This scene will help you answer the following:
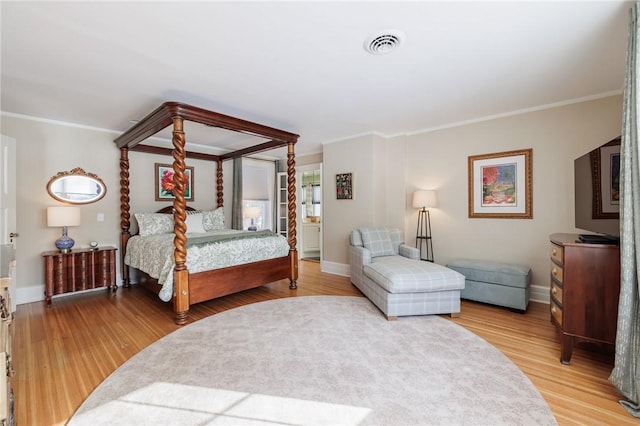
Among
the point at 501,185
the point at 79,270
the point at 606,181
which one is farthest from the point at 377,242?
the point at 79,270

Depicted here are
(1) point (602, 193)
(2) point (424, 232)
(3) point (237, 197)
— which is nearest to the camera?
(1) point (602, 193)

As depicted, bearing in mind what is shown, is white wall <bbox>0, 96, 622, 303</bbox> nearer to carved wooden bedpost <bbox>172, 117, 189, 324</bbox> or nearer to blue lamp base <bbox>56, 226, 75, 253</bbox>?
blue lamp base <bbox>56, 226, 75, 253</bbox>

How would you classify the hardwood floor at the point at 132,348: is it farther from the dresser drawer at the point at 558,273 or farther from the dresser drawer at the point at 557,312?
the dresser drawer at the point at 558,273

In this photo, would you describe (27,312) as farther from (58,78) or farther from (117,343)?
(58,78)

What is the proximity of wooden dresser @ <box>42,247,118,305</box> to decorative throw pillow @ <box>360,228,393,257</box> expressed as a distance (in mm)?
3534

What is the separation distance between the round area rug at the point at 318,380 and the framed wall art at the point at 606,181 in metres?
1.39

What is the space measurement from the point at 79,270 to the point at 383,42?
4461 mm

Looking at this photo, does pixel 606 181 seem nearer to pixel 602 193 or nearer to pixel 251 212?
pixel 602 193

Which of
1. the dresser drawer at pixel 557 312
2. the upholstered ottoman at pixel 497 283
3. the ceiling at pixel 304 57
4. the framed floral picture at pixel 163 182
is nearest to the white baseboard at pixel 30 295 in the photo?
the framed floral picture at pixel 163 182

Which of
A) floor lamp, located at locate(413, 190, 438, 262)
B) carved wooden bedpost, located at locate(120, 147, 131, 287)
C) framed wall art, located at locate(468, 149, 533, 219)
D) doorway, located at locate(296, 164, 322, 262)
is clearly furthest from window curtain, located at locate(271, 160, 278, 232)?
framed wall art, located at locate(468, 149, 533, 219)

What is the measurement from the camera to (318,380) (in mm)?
1994

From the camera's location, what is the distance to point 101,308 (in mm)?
3424

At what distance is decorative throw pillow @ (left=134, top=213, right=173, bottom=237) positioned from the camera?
4.28 meters

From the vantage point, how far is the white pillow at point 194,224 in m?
4.54
